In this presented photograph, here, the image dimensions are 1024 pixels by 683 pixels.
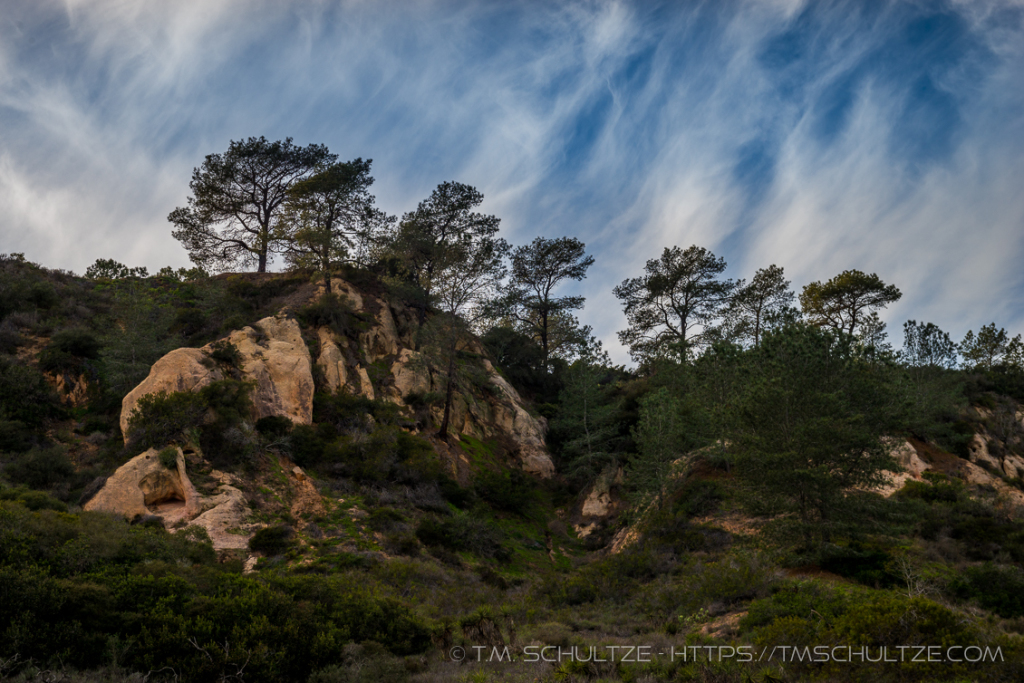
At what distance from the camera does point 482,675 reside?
820cm

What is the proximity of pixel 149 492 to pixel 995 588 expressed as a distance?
22884mm

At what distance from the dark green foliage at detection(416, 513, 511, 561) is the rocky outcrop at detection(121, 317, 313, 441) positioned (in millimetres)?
7903

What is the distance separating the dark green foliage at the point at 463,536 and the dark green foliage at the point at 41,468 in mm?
11882

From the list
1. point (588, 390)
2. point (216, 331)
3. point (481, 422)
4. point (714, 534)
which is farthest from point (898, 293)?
point (216, 331)

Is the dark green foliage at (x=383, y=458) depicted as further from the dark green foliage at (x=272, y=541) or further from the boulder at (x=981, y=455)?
the boulder at (x=981, y=455)

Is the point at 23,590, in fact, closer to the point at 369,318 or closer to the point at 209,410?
the point at 209,410

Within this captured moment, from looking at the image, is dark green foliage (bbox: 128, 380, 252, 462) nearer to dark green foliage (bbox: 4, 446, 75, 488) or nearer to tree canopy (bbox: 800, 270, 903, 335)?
dark green foliage (bbox: 4, 446, 75, 488)

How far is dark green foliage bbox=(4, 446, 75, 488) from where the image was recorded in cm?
1577

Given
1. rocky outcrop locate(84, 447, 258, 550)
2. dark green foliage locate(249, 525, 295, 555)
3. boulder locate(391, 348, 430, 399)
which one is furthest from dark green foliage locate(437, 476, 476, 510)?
rocky outcrop locate(84, 447, 258, 550)

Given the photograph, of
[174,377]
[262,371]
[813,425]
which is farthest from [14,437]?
[813,425]

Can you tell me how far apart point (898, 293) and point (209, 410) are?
46.1m

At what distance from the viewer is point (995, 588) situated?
1135 centimetres

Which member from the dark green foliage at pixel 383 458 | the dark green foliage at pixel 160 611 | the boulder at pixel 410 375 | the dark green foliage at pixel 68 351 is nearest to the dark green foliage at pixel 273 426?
the dark green foliage at pixel 383 458

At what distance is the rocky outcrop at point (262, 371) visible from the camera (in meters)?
19.5
